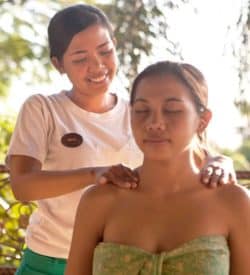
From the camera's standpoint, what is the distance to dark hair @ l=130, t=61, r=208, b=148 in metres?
1.43

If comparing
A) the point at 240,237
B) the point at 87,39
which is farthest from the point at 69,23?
the point at 240,237

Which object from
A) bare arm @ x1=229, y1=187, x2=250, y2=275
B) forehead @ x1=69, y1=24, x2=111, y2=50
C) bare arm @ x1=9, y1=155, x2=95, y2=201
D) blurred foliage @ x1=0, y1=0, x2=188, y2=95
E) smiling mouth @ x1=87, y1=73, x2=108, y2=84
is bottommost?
bare arm @ x1=229, y1=187, x2=250, y2=275

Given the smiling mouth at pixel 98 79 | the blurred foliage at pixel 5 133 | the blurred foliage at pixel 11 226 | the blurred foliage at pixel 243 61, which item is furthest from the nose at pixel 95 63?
the blurred foliage at pixel 5 133

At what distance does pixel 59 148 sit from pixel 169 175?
45 centimetres

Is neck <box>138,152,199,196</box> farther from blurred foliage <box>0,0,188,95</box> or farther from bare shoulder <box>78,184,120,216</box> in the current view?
blurred foliage <box>0,0,188,95</box>

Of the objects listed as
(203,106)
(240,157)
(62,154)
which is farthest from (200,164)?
(240,157)

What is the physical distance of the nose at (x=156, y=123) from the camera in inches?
54.4

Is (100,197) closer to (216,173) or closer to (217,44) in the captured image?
(216,173)

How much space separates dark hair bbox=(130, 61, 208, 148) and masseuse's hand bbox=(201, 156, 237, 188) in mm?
119

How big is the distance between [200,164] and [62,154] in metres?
0.39

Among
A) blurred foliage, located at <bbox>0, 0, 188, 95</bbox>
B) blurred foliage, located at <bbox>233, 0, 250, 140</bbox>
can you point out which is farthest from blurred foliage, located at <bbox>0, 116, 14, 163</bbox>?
blurred foliage, located at <bbox>233, 0, 250, 140</bbox>

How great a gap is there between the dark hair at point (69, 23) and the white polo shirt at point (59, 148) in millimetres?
138

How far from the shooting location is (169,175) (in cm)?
142

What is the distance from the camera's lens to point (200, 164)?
5.13ft
